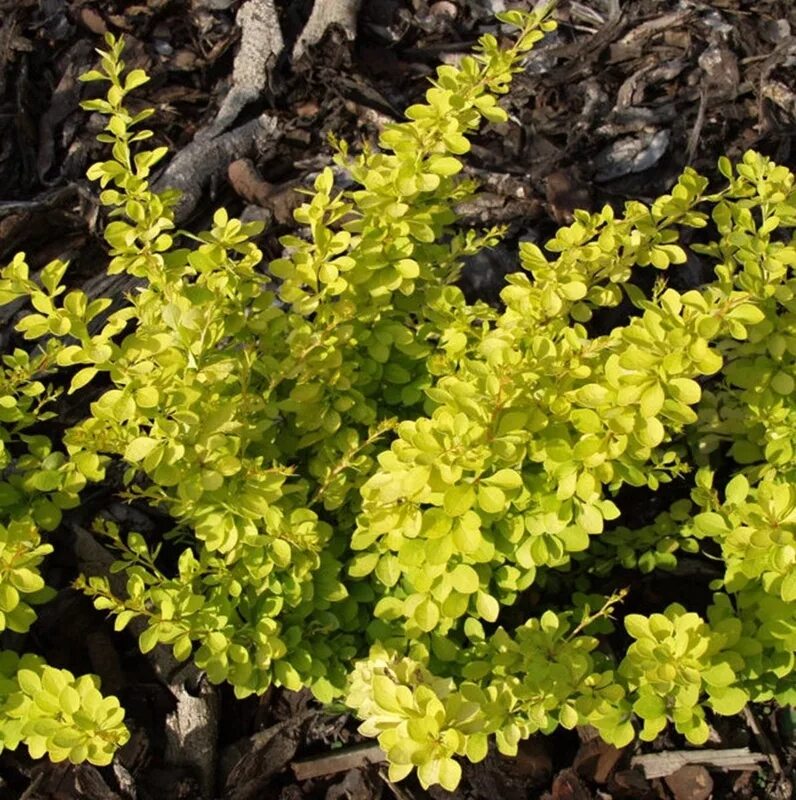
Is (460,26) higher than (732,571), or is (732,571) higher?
(460,26)

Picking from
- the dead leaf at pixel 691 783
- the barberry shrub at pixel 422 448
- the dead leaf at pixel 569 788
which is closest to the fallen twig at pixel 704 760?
the dead leaf at pixel 691 783

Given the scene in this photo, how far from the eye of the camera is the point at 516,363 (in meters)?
2.26

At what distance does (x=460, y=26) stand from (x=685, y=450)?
3022 millimetres

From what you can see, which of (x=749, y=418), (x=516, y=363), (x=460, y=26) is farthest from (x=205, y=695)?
(x=460, y=26)

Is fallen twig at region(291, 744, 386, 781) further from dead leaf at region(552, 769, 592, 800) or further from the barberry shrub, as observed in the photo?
dead leaf at region(552, 769, 592, 800)

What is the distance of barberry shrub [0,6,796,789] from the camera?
2.26m

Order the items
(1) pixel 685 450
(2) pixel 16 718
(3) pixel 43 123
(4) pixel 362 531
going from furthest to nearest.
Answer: (3) pixel 43 123, (1) pixel 685 450, (4) pixel 362 531, (2) pixel 16 718

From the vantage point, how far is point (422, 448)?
214cm

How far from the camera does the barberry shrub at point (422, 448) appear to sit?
2256 mm

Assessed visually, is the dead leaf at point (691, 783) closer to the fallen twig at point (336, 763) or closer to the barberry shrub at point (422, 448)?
the barberry shrub at point (422, 448)

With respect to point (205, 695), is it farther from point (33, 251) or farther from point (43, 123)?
point (43, 123)

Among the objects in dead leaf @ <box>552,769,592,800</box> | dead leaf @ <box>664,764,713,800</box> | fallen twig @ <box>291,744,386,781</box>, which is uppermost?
fallen twig @ <box>291,744,386,781</box>

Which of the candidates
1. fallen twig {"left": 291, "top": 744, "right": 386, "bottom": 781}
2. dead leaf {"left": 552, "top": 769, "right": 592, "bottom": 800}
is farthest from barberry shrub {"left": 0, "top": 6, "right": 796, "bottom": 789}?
dead leaf {"left": 552, "top": 769, "right": 592, "bottom": 800}

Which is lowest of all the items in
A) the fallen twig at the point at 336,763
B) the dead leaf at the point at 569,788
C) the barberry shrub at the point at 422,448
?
the dead leaf at the point at 569,788
